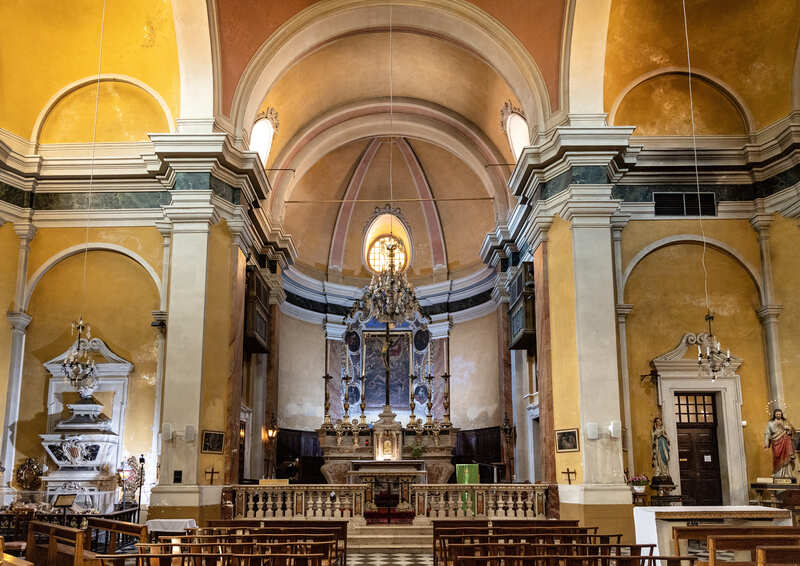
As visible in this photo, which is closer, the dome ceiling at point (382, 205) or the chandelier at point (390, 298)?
the chandelier at point (390, 298)

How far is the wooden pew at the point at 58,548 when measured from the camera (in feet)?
19.7

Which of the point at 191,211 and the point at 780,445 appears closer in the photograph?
the point at 780,445

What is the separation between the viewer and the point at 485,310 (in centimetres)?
2150

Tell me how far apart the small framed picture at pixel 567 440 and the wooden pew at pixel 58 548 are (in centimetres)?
792

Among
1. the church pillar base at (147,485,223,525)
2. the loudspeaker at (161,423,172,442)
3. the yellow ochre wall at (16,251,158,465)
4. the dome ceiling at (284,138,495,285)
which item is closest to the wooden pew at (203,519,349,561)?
the church pillar base at (147,485,223,525)

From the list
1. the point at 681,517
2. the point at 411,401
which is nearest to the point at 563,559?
the point at 681,517

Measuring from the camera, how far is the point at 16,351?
14.0 m

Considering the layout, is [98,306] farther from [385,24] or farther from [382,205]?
[382,205]

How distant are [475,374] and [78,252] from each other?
1119cm

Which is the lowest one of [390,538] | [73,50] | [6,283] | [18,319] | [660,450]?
[390,538]

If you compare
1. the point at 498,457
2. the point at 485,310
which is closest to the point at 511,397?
the point at 498,457

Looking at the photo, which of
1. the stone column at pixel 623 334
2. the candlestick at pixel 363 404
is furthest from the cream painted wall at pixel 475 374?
the stone column at pixel 623 334

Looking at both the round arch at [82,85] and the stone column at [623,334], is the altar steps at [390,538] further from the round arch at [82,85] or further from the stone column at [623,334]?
the round arch at [82,85]

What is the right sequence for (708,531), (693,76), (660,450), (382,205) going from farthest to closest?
1. (382,205)
2. (693,76)
3. (660,450)
4. (708,531)
